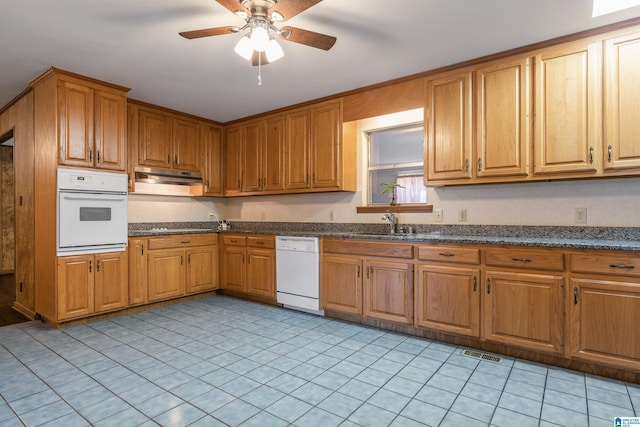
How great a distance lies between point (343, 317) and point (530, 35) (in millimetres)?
2938

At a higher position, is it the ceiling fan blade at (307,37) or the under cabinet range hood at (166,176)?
the ceiling fan blade at (307,37)

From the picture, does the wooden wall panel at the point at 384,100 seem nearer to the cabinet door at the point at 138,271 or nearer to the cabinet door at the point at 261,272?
the cabinet door at the point at 261,272

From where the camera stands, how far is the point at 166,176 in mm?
4449

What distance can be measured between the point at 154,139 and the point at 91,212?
130 cm

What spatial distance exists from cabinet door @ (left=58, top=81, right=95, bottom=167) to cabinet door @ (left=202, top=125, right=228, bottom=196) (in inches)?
64.2

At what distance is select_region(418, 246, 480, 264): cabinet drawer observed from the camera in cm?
278

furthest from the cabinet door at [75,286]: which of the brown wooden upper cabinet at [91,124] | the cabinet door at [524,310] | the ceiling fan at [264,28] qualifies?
the cabinet door at [524,310]

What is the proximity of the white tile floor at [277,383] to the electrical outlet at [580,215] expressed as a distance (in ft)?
3.80

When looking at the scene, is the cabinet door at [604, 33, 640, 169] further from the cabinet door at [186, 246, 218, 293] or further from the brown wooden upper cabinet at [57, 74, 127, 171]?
the brown wooden upper cabinet at [57, 74, 127, 171]

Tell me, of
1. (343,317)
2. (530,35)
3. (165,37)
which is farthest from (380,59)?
(343,317)

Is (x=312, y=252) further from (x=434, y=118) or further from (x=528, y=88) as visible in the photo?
(x=528, y=88)

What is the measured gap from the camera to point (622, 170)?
249 centimetres

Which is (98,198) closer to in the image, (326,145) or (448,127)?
(326,145)

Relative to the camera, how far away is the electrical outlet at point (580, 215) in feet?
9.19
